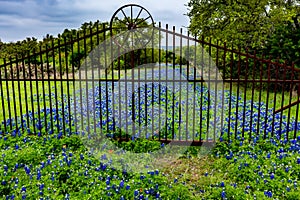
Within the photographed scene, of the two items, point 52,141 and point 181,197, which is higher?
point 52,141

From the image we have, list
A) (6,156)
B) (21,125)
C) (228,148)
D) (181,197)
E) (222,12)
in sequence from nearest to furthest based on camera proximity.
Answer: (181,197)
(6,156)
(228,148)
(21,125)
(222,12)

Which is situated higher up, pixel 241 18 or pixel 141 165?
pixel 241 18

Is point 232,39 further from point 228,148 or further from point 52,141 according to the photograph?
point 52,141

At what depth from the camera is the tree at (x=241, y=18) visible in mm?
12344

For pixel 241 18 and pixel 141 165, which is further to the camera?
pixel 241 18

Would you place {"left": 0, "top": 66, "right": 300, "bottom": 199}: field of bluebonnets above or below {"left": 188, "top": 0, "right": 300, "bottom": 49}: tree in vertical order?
below

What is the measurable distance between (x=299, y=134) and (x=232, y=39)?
22.4ft

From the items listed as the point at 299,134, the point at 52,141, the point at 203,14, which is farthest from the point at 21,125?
the point at 203,14

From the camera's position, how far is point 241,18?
1242cm

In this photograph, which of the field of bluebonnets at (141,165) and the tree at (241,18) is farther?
the tree at (241,18)

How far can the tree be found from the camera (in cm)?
1234

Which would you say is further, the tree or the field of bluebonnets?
the tree

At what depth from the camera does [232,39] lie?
1258 centimetres

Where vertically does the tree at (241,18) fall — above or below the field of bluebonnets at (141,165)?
above
